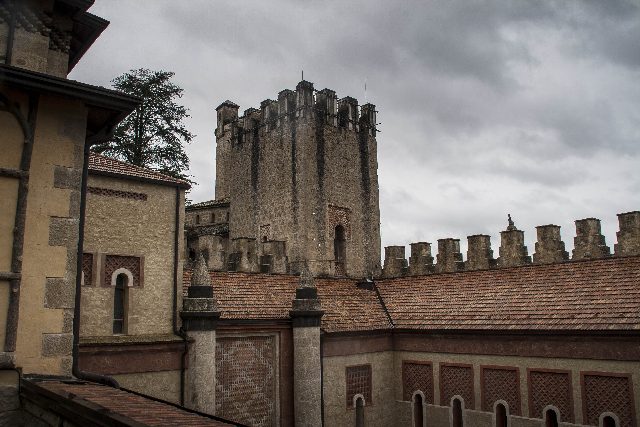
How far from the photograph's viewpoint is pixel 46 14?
28.1ft

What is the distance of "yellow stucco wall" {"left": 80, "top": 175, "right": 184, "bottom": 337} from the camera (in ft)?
44.6

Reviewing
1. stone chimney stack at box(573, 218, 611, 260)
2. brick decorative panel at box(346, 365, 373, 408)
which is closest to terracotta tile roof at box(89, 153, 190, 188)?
brick decorative panel at box(346, 365, 373, 408)

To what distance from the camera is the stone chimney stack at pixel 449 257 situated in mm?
21766

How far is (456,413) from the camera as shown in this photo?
18.5 meters

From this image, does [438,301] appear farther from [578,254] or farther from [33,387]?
[33,387]

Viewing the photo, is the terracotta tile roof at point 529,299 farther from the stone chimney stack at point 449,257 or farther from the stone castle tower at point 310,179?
the stone castle tower at point 310,179

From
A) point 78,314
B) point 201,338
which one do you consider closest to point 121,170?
point 201,338

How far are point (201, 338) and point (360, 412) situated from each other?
7215 millimetres

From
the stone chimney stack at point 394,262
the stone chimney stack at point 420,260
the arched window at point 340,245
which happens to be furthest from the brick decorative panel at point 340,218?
the stone chimney stack at point 420,260

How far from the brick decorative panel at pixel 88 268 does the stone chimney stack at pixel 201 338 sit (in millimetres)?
2531

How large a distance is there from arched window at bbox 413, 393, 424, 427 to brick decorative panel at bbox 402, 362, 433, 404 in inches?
9.2

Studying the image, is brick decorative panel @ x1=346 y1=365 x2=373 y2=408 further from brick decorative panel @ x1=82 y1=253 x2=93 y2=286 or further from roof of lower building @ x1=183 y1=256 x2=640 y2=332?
brick decorative panel @ x1=82 y1=253 x2=93 y2=286

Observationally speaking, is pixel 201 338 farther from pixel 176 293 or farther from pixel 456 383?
pixel 456 383

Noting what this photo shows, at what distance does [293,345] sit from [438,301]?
5825 mm
